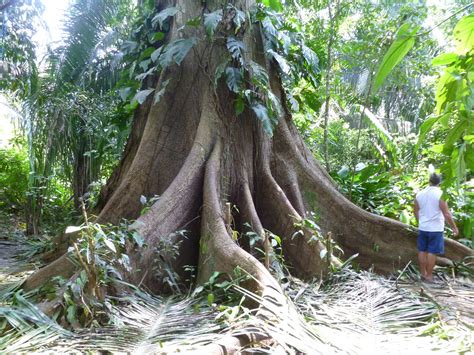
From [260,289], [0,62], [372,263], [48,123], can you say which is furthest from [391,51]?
[0,62]

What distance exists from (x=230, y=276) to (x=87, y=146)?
4.81m

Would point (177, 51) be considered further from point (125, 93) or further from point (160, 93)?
point (125, 93)

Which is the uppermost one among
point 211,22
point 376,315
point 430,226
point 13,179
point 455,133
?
point 211,22

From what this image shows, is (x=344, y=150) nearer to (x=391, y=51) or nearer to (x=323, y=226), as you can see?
(x=323, y=226)

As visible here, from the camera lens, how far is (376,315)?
3309 mm

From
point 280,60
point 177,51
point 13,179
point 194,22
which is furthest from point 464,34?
point 13,179

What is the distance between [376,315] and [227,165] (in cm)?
222

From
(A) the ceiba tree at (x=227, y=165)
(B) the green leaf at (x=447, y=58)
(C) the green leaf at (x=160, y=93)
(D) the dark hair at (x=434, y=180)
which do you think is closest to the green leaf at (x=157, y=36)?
(A) the ceiba tree at (x=227, y=165)

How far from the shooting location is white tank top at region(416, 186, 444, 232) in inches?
186

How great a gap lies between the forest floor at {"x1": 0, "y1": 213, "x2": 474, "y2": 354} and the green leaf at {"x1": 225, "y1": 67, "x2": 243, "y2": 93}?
2031 millimetres

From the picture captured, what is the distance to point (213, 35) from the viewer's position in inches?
205

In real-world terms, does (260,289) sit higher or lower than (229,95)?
lower

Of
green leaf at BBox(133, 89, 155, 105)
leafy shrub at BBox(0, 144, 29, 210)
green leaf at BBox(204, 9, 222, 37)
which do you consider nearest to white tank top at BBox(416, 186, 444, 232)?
green leaf at BBox(204, 9, 222, 37)

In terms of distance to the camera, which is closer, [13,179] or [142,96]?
[142,96]
